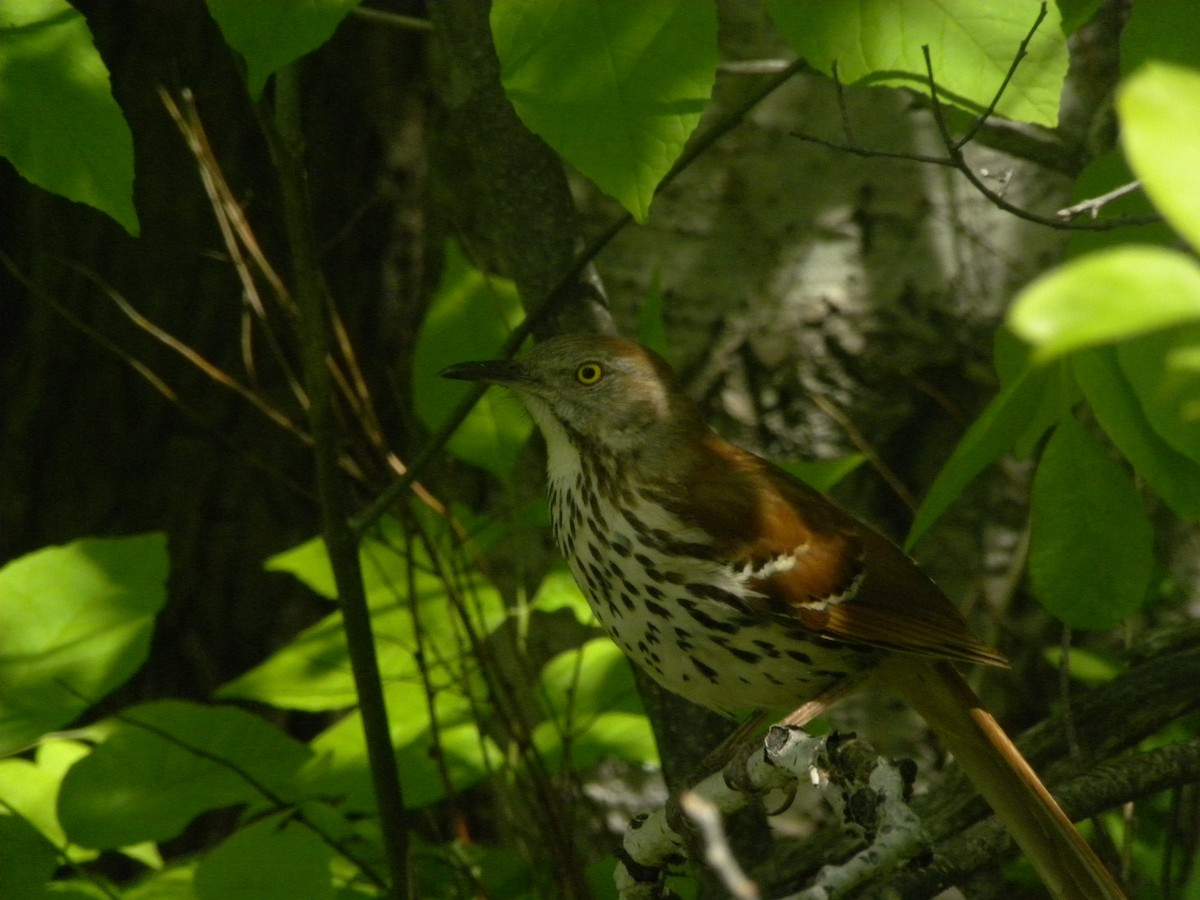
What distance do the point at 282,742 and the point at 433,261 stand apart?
178cm

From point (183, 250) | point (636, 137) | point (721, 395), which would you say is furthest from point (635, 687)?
point (183, 250)

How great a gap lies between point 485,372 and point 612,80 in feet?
3.19

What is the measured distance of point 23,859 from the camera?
198 cm

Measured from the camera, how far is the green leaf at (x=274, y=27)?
4.76 ft

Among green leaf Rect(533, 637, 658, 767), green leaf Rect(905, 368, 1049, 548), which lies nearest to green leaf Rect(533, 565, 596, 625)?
green leaf Rect(533, 637, 658, 767)

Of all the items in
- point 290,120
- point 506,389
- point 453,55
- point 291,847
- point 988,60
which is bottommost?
point 291,847

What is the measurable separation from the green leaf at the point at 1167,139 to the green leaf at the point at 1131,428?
0.89m

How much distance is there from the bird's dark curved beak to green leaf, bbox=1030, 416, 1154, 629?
95 centimetres

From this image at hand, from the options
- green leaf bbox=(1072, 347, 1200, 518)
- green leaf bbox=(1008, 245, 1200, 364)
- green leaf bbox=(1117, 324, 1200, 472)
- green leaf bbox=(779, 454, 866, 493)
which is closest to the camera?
green leaf bbox=(1008, 245, 1200, 364)

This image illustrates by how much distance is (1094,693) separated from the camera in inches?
96.7

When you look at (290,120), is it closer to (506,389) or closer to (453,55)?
(453,55)

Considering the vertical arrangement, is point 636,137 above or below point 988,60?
below

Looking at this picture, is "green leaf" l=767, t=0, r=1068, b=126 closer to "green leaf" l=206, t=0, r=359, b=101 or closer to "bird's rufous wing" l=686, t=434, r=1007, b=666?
"green leaf" l=206, t=0, r=359, b=101

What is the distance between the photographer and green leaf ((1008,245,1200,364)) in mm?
611
